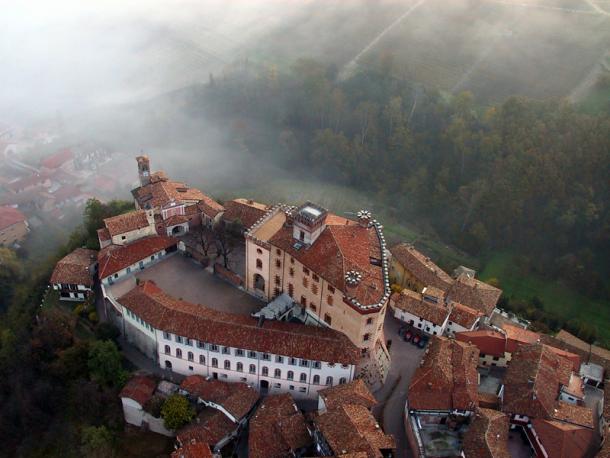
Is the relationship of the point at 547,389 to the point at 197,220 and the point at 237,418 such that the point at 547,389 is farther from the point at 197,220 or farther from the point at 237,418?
the point at 197,220

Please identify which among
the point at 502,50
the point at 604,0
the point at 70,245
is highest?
the point at 604,0

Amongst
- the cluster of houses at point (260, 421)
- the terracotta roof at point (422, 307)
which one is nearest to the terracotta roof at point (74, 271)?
the cluster of houses at point (260, 421)

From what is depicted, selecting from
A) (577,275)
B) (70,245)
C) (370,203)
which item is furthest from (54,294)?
(577,275)

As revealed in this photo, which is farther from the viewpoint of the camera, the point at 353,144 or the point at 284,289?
the point at 353,144

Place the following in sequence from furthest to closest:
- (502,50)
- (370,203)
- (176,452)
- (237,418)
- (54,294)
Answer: (502,50) → (370,203) → (54,294) → (237,418) → (176,452)

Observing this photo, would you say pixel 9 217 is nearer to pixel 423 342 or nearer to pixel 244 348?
pixel 244 348

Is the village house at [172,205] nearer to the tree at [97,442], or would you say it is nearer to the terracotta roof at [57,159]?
the tree at [97,442]

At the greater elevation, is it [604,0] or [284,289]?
[604,0]

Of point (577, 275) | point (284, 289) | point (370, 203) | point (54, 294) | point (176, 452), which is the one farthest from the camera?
point (370, 203)

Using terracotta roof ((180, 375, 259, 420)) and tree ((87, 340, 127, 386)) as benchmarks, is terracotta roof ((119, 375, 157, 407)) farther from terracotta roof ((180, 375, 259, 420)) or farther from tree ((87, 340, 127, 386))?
terracotta roof ((180, 375, 259, 420))
